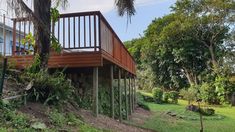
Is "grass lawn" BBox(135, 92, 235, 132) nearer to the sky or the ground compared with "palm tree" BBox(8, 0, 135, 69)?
nearer to the ground

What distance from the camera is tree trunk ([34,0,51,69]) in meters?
7.00

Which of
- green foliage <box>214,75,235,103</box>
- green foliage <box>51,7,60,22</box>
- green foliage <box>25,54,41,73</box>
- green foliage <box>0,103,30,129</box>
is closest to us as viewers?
green foliage <box>0,103,30,129</box>

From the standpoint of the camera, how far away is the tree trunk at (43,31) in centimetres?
700

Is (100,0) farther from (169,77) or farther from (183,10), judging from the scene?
(169,77)

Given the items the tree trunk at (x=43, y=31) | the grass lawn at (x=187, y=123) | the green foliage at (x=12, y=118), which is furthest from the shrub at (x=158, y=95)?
the green foliage at (x=12, y=118)

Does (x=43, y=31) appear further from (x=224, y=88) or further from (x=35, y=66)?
(x=224, y=88)

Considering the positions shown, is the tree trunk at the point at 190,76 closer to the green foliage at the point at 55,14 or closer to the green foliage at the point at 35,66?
the green foliage at the point at 55,14

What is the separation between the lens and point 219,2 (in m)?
27.2

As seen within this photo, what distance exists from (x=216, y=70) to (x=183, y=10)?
6423 millimetres

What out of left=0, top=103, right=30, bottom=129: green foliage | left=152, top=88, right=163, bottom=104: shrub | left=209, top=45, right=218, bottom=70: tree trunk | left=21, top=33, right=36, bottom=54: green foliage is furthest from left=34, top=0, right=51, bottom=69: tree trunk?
left=209, top=45, right=218, bottom=70: tree trunk

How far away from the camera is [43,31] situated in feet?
23.2

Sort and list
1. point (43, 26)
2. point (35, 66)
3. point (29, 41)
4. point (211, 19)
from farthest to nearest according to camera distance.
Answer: point (211, 19) → point (29, 41) → point (35, 66) → point (43, 26)

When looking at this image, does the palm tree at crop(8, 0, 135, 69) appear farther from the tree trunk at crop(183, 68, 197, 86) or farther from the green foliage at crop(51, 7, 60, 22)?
the tree trunk at crop(183, 68, 197, 86)

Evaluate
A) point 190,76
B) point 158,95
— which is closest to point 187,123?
point 158,95
